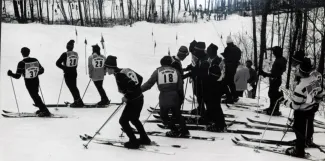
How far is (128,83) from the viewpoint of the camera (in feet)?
18.1

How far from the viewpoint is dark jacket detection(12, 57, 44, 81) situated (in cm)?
Result: 770

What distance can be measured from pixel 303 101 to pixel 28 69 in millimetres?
5851

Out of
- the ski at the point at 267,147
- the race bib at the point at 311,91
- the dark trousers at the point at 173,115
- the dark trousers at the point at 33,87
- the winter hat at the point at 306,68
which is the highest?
the winter hat at the point at 306,68

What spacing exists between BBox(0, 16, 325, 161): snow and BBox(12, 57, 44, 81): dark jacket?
103 centimetres

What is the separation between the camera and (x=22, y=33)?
18469 mm

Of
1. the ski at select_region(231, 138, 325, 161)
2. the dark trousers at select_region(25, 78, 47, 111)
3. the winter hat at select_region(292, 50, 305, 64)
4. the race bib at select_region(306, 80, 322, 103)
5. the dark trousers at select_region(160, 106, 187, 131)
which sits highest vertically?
the winter hat at select_region(292, 50, 305, 64)

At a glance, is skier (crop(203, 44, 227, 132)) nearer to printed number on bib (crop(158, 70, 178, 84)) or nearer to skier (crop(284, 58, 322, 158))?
printed number on bib (crop(158, 70, 178, 84))

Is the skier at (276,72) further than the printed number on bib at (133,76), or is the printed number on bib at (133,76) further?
the skier at (276,72)

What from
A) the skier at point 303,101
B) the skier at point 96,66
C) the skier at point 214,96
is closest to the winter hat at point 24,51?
the skier at point 96,66

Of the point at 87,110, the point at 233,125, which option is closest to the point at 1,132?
the point at 87,110

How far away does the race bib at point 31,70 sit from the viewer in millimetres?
7758

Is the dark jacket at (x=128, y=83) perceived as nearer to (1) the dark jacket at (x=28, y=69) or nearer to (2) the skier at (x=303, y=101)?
(2) the skier at (x=303, y=101)

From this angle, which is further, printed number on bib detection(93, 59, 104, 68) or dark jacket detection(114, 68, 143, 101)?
printed number on bib detection(93, 59, 104, 68)

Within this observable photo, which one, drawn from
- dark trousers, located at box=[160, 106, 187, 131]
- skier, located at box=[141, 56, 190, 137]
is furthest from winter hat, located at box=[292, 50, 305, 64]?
dark trousers, located at box=[160, 106, 187, 131]
